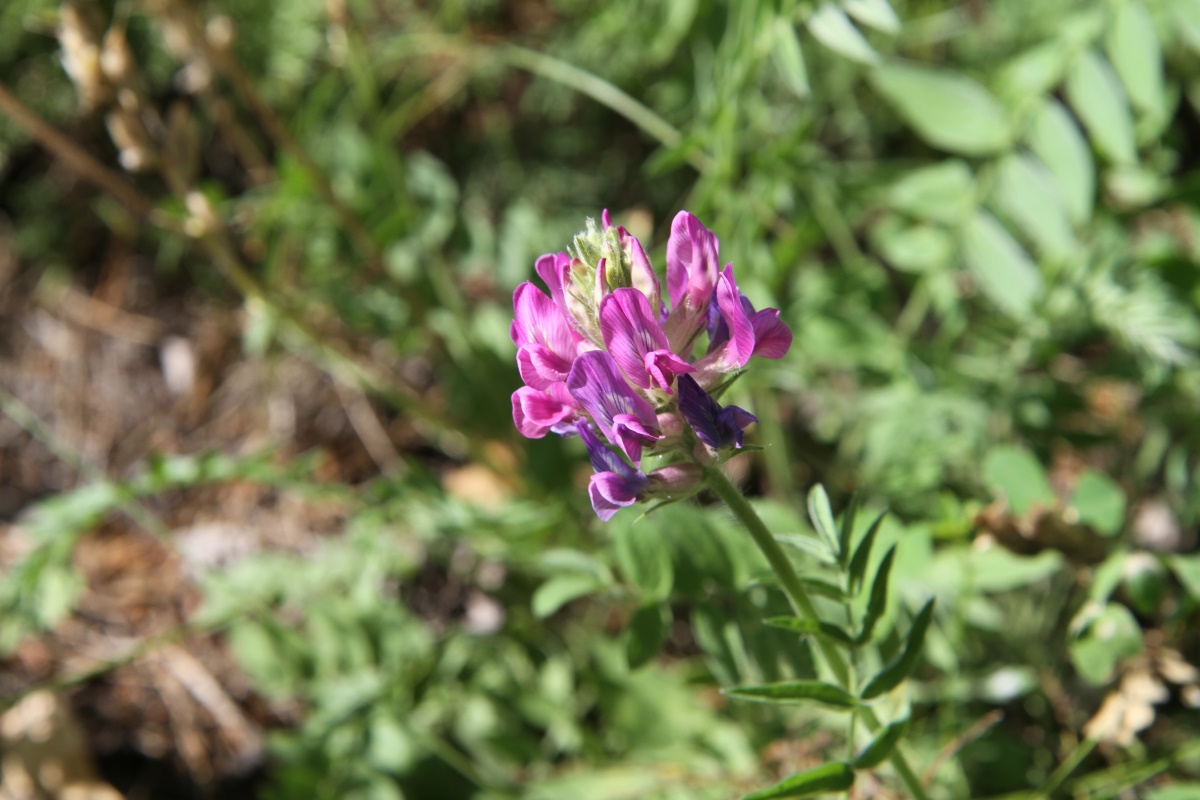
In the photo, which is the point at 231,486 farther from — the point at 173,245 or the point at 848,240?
the point at 848,240

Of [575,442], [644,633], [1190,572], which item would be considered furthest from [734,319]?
[575,442]

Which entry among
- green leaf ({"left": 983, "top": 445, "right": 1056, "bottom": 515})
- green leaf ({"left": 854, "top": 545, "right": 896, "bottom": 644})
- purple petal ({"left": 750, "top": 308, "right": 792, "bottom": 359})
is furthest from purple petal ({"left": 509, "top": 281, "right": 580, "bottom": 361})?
green leaf ({"left": 983, "top": 445, "right": 1056, "bottom": 515})

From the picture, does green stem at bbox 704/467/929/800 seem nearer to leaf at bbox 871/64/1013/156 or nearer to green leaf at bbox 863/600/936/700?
green leaf at bbox 863/600/936/700

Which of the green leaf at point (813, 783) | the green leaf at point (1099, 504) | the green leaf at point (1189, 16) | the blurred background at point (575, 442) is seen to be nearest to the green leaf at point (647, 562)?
the blurred background at point (575, 442)

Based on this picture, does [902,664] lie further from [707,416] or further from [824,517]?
[707,416]

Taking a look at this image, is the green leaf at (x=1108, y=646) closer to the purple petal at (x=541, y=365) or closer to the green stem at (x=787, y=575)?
the green stem at (x=787, y=575)

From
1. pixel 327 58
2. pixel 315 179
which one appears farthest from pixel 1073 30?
pixel 327 58
